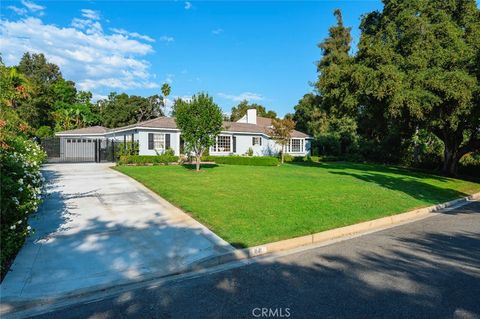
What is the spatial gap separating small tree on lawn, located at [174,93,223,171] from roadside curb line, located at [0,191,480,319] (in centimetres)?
1089

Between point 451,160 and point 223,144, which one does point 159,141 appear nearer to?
point 223,144

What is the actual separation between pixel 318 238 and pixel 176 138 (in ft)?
69.4

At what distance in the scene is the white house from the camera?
25.2m

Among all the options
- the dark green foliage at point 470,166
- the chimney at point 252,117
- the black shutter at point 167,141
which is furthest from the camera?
the chimney at point 252,117

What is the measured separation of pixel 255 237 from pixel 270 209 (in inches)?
91.8

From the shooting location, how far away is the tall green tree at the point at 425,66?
16.7 metres

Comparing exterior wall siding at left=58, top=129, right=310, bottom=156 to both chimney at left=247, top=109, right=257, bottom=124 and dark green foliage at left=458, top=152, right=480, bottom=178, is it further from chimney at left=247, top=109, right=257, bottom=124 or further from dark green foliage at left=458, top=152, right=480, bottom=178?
dark green foliage at left=458, top=152, right=480, bottom=178

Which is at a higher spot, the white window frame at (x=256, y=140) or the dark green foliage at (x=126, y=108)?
the dark green foliage at (x=126, y=108)

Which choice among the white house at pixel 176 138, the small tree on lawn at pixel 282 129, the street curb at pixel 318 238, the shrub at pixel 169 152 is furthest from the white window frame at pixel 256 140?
the street curb at pixel 318 238

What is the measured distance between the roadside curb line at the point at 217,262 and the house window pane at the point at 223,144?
21.4 metres

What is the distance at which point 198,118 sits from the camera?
17.3 m

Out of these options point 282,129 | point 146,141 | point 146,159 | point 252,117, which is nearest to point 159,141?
point 146,141

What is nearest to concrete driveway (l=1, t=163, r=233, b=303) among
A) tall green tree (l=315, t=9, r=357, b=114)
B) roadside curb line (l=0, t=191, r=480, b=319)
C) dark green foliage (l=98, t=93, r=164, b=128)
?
roadside curb line (l=0, t=191, r=480, b=319)

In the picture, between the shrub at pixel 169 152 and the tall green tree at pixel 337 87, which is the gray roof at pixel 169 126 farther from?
the tall green tree at pixel 337 87
